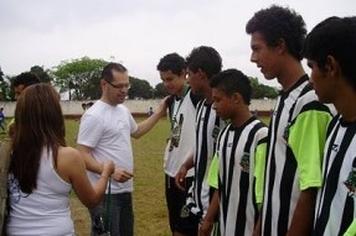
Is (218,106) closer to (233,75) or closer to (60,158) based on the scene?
(233,75)

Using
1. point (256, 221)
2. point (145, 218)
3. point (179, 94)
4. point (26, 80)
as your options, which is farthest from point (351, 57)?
point (145, 218)

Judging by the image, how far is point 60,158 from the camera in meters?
3.31

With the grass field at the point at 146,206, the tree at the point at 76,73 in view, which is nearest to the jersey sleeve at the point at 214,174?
the grass field at the point at 146,206

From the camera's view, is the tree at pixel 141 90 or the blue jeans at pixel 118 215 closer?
the blue jeans at pixel 118 215

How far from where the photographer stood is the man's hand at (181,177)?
17.0ft

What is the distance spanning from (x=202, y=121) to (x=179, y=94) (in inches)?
33.8

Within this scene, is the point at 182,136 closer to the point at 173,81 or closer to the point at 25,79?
the point at 173,81

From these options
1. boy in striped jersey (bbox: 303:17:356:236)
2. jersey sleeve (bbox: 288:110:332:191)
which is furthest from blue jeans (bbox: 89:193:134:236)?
boy in striped jersey (bbox: 303:17:356:236)

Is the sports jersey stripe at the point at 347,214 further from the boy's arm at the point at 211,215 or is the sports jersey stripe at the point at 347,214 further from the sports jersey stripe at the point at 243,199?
the boy's arm at the point at 211,215

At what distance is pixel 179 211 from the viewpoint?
18.2 ft

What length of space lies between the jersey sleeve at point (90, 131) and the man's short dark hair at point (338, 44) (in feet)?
9.66

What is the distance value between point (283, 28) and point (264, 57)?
0.69 feet

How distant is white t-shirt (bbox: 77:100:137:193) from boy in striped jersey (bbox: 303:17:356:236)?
294cm

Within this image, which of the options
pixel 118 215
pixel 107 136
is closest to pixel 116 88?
pixel 107 136
